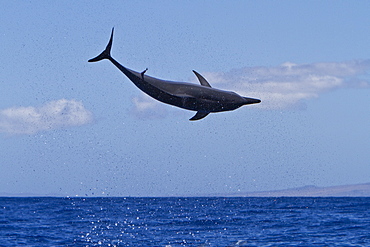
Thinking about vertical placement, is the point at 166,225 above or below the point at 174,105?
below

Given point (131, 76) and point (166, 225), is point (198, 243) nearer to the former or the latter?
point (166, 225)

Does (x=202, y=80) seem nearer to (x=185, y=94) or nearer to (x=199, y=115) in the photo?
(x=199, y=115)

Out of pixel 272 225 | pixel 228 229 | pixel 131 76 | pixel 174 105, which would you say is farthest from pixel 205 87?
pixel 272 225

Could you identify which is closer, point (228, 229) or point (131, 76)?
point (131, 76)

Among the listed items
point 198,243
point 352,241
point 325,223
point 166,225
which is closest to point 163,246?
point 198,243

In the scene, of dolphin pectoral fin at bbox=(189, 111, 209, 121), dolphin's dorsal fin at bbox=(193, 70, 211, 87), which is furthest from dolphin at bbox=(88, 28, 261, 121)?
dolphin's dorsal fin at bbox=(193, 70, 211, 87)

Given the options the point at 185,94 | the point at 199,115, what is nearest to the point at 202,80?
the point at 199,115

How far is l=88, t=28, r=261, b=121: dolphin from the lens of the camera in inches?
420

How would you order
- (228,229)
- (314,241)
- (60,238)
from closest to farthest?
(314,241)
(60,238)
(228,229)

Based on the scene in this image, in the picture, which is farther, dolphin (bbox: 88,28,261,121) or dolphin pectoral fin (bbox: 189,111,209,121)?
dolphin pectoral fin (bbox: 189,111,209,121)

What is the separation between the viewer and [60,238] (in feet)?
118

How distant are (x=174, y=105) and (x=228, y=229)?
32.2 m

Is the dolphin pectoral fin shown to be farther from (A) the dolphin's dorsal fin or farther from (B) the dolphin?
(A) the dolphin's dorsal fin

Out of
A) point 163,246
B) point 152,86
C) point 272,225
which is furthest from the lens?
point 272,225
